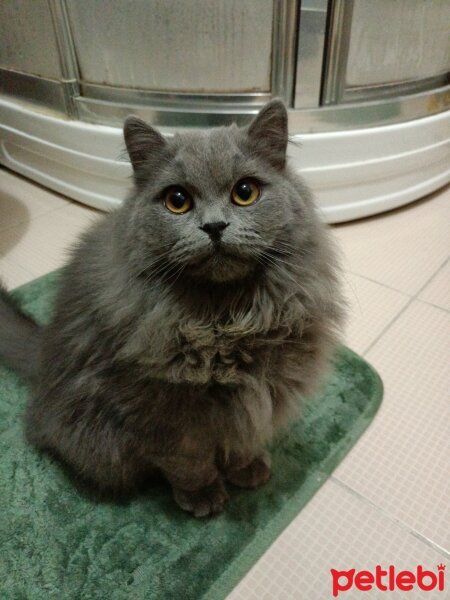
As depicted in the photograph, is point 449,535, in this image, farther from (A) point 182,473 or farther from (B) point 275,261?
(B) point 275,261

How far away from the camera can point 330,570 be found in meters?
0.81

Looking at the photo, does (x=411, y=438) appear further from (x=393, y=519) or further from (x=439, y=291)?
(x=439, y=291)

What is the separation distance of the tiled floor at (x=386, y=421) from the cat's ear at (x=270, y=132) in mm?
683

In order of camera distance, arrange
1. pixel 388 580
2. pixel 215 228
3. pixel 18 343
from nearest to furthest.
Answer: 1. pixel 215 228
2. pixel 388 580
3. pixel 18 343

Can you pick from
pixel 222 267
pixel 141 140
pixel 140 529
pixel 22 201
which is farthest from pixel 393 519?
pixel 22 201

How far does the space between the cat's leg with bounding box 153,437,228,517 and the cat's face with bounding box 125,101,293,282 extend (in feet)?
1.03

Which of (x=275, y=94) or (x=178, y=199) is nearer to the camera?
(x=178, y=199)

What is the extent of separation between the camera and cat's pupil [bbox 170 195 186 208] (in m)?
0.65

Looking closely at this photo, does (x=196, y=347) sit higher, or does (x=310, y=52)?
(x=310, y=52)

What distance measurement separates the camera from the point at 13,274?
1.55 meters

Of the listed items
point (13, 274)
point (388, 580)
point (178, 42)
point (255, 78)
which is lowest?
point (388, 580)

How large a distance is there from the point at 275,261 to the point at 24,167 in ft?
6.05

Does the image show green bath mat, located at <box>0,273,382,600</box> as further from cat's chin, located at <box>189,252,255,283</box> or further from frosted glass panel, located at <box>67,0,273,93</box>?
frosted glass panel, located at <box>67,0,273,93</box>

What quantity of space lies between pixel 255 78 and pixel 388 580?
1.46 metres
